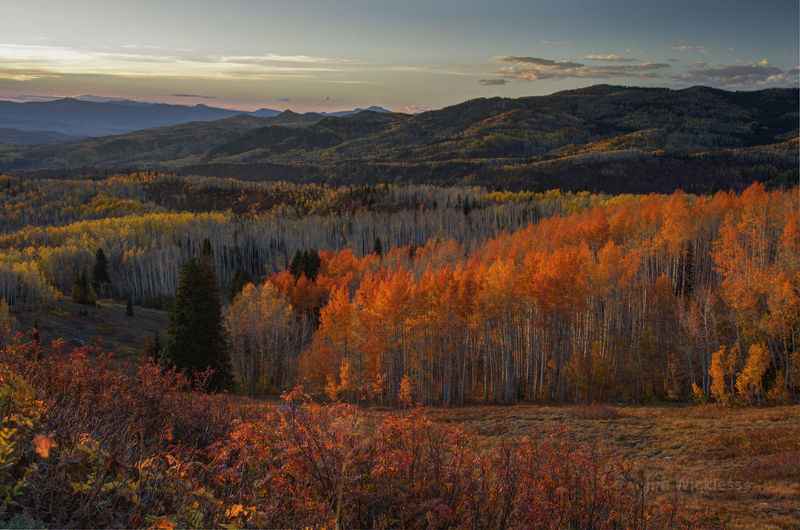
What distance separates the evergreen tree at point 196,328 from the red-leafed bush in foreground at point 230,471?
30.9 meters

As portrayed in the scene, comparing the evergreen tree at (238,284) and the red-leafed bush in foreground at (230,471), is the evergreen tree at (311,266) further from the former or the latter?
the red-leafed bush in foreground at (230,471)

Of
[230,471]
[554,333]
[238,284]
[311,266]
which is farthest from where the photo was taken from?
[311,266]

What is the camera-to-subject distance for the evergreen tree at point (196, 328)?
4009 cm

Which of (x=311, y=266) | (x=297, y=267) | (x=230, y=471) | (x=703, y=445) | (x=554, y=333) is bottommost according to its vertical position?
(x=297, y=267)

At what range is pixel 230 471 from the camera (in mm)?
7855

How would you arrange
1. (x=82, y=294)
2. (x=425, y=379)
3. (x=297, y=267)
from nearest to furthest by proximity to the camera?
(x=425, y=379)
(x=82, y=294)
(x=297, y=267)

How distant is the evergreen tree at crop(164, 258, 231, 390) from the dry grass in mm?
20700

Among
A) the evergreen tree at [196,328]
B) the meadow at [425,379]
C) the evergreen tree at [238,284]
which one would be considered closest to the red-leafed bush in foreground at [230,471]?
the meadow at [425,379]

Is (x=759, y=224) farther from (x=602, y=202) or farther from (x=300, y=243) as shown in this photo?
(x=300, y=243)

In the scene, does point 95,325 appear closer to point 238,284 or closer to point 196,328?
point 238,284

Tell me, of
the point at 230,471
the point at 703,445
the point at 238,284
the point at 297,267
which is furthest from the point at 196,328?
the point at 297,267

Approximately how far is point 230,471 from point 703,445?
27.8 metres

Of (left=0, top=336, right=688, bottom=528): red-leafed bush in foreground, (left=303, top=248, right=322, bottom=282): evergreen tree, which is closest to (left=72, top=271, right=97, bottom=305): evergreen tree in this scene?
(left=303, top=248, right=322, bottom=282): evergreen tree

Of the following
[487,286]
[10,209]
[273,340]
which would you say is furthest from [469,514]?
[10,209]
